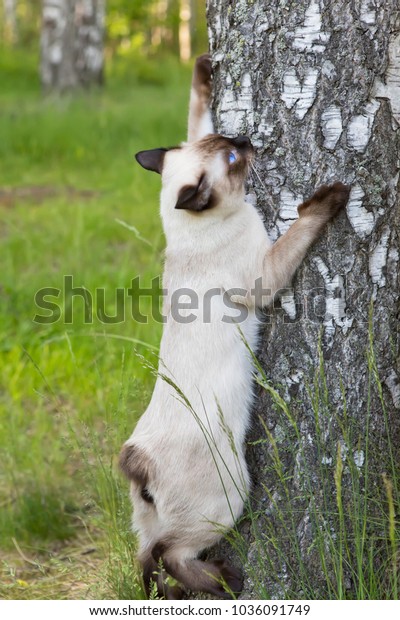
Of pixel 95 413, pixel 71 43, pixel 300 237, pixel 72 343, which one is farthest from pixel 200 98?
pixel 71 43

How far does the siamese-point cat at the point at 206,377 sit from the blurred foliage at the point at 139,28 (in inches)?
674

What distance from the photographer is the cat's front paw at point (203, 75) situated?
2.78 m

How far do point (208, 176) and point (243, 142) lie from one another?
0.59 feet

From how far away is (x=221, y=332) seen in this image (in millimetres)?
2346

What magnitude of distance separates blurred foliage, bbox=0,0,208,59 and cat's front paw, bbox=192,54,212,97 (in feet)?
54.4

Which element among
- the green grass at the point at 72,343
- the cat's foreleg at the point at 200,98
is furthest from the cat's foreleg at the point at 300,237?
the cat's foreleg at the point at 200,98

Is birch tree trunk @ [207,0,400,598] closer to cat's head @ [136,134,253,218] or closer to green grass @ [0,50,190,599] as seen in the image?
cat's head @ [136,134,253,218]

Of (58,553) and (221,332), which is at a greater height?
(221,332)

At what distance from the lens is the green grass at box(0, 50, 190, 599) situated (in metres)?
2.79

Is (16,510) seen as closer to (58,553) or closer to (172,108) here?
(58,553)

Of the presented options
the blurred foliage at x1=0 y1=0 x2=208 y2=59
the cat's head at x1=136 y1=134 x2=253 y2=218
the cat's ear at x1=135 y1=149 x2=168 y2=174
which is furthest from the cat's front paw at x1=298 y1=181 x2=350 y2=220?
the blurred foliage at x1=0 y1=0 x2=208 y2=59

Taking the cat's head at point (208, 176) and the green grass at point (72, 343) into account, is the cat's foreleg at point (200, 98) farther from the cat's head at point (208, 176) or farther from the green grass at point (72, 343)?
the green grass at point (72, 343)
